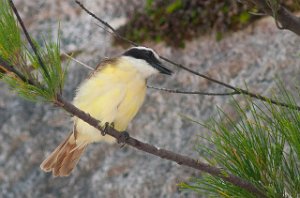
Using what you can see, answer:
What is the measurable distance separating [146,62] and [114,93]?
179 millimetres

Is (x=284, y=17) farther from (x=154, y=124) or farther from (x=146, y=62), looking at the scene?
(x=154, y=124)

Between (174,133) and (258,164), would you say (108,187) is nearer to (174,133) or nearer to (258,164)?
(174,133)

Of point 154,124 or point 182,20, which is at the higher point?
point 182,20

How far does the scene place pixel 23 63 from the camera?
1.57 meters

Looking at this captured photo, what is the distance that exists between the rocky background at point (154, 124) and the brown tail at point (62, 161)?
1329 mm

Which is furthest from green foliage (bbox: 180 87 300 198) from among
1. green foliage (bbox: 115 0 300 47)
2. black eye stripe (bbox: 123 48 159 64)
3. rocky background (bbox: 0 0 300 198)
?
green foliage (bbox: 115 0 300 47)

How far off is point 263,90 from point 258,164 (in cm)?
244

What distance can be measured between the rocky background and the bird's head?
167 cm

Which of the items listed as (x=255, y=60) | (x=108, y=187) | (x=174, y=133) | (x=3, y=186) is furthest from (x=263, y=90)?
(x=3, y=186)

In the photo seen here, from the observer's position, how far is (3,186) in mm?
4473

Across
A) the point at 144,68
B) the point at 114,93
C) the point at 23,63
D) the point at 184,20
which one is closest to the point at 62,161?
the point at 114,93

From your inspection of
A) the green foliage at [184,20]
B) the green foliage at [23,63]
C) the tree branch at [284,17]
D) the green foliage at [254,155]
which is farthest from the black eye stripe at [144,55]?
the green foliage at [184,20]

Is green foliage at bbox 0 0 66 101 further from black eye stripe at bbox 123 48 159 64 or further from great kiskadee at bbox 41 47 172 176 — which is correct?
black eye stripe at bbox 123 48 159 64

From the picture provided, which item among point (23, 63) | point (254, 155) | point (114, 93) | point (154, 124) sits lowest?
point (154, 124)
